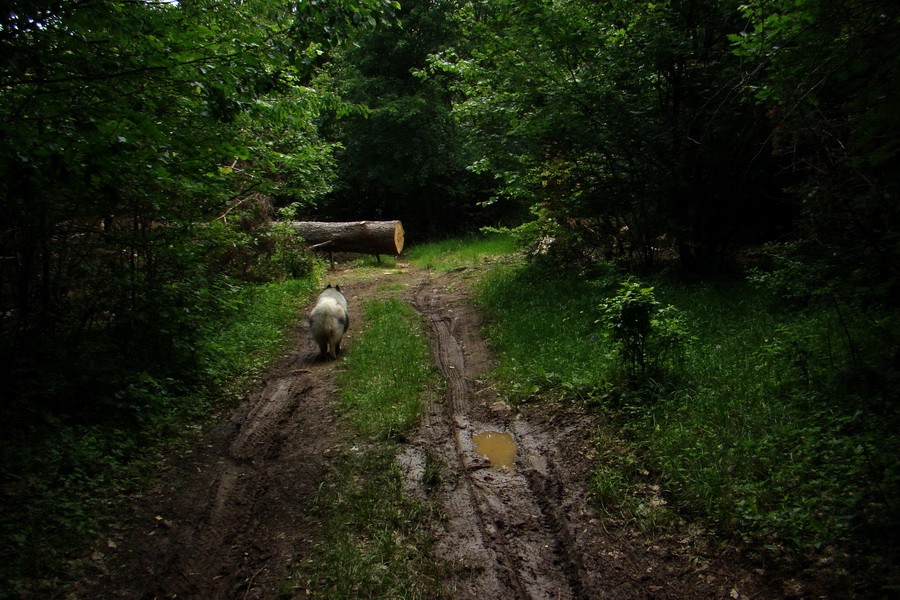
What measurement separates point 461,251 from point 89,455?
43.9 feet

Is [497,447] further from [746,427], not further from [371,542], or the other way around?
[746,427]

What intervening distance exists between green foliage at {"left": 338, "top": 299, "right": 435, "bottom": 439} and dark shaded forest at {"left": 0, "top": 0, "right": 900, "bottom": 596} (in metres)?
1.91

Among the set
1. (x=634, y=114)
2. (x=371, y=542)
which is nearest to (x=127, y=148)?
(x=371, y=542)

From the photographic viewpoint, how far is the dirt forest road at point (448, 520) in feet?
10.7

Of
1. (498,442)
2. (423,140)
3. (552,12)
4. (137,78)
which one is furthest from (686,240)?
(423,140)

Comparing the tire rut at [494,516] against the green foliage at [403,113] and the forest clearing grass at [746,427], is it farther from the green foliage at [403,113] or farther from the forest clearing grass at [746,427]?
the green foliage at [403,113]

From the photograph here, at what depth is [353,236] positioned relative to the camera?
16.4 meters

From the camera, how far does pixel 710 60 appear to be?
8.40 m

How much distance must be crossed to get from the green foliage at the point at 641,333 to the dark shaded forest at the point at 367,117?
1.16 m

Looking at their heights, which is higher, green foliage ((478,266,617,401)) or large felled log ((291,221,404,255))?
large felled log ((291,221,404,255))

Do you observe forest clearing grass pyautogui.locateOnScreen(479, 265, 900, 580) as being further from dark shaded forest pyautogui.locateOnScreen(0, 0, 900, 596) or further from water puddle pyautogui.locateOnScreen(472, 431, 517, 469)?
water puddle pyautogui.locateOnScreen(472, 431, 517, 469)

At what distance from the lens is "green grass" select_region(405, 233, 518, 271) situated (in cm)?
1523

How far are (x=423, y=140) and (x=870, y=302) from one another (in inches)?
659

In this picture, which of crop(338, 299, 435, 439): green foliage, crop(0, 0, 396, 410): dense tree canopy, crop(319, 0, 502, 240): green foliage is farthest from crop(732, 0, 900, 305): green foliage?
crop(319, 0, 502, 240): green foliage
